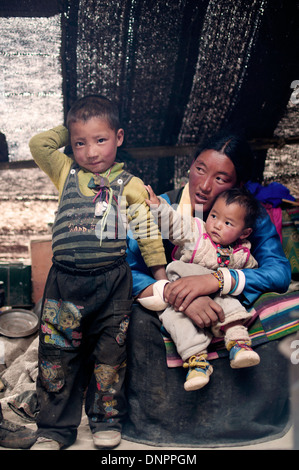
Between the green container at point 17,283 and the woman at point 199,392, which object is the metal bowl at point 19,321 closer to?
the green container at point 17,283

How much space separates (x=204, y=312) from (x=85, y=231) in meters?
0.66

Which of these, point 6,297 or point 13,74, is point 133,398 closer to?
point 6,297

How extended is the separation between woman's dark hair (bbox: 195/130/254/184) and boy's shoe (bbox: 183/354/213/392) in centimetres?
98

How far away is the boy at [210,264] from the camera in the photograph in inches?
65.6

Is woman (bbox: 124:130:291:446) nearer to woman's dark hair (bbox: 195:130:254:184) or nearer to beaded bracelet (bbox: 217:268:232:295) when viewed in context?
beaded bracelet (bbox: 217:268:232:295)

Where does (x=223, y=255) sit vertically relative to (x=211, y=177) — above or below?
below

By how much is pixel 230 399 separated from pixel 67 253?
1.05 meters

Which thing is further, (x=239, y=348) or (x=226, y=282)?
(x=226, y=282)

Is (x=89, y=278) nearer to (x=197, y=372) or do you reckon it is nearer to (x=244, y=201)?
(x=197, y=372)

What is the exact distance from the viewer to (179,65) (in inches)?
84.9

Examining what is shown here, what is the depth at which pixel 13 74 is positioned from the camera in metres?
2.01

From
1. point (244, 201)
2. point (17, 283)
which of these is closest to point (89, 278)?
point (244, 201)

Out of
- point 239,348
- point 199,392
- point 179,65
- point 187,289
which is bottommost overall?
point 199,392
